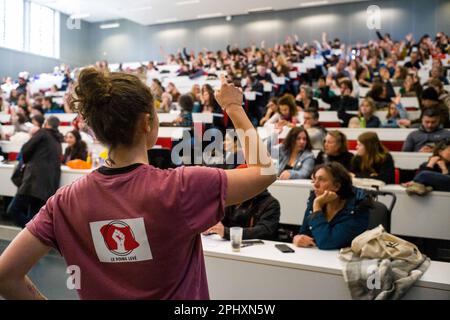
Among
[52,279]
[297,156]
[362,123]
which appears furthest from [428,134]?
[52,279]

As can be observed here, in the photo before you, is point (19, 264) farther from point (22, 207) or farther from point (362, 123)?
point (362, 123)

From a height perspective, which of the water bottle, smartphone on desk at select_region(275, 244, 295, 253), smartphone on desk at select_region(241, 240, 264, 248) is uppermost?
the water bottle

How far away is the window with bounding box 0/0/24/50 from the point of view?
7.11 m

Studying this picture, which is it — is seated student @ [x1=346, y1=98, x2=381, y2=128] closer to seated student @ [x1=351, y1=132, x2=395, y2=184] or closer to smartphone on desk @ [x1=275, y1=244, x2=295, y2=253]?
seated student @ [x1=351, y1=132, x2=395, y2=184]

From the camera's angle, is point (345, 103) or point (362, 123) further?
point (345, 103)

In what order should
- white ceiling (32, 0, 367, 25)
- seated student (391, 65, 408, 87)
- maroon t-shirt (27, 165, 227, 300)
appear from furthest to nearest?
white ceiling (32, 0, 367, 25) < seated student (391, 65, 408, 87) < maroon t-shirt (27, 165, 227, 300)

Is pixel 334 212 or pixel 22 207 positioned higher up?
pixel 334 212

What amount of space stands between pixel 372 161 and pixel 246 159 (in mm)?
2997

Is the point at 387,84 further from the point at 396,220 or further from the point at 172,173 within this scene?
the point at 172,173

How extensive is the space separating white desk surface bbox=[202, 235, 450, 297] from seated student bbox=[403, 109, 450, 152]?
2383 millimetres

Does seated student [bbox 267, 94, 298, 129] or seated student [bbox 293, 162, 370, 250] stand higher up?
seated student [bbox 267, 94, 298, 129]

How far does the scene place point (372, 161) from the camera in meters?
3.46

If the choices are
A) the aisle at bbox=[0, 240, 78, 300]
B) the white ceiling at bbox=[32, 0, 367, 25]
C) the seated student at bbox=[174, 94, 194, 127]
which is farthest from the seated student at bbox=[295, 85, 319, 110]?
the white ceiling at bbox=[32, 0, 367, 25]
